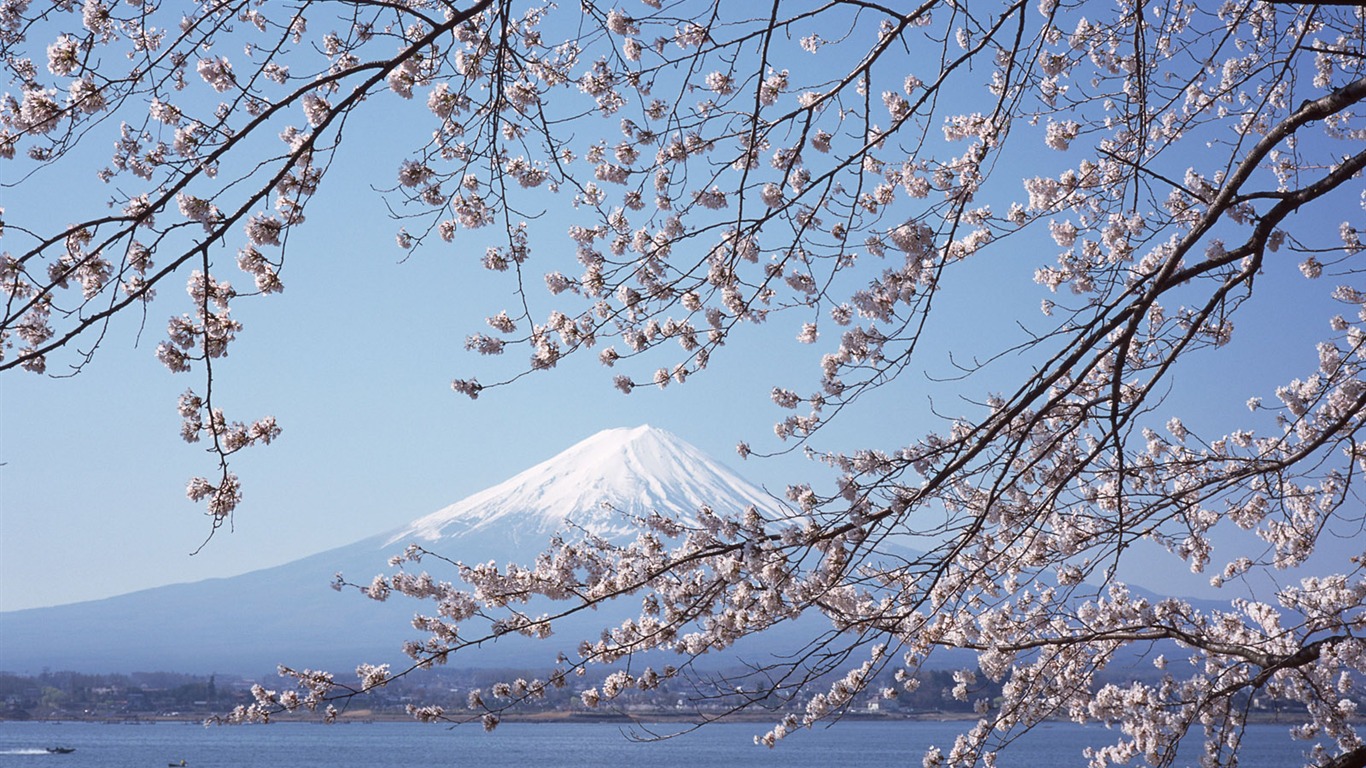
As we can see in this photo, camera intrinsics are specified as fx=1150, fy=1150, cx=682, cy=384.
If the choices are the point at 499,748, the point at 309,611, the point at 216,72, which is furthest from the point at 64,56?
the point at 309,611

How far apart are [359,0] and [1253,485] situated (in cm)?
Result: 343

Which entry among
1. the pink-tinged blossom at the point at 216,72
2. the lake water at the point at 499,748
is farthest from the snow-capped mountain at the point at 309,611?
the pink-tinged blossom at the point at 216,72

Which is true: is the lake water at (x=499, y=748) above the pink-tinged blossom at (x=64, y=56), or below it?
below

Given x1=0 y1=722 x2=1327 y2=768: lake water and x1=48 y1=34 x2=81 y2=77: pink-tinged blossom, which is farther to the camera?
x1=0 y1=722 x2=1327 y2=768: lake water

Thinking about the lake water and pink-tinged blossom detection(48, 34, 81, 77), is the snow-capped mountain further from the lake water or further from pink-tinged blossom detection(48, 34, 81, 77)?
pink-tinged blossom detection(48, 34, 81, 77)

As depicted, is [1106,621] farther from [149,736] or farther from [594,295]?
[149,736]

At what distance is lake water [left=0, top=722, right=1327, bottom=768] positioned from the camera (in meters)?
51.9

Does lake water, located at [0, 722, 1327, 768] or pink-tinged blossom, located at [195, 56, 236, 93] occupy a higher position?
pink-tinged blossom, located at [195, 56, 236, 93]

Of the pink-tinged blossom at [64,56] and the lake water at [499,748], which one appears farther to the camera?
the lake water at [499,748]

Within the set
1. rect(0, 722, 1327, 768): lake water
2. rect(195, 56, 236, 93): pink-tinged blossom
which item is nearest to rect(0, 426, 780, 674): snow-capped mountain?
rect(0, 722, 1327, 768): lake water

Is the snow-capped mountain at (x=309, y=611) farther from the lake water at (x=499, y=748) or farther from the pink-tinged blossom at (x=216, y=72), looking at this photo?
the pink-tinged blossom at (x=216, y=72)

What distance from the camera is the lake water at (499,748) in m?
51.9

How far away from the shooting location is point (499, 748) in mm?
66438

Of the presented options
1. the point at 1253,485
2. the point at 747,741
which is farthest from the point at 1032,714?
the point at 747,741
